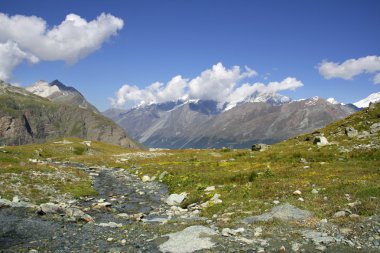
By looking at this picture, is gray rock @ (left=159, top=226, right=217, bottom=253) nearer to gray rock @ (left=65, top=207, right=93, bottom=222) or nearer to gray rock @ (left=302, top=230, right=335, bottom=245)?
gray rock @ (left=302, top=230, right=335, bottom=245)

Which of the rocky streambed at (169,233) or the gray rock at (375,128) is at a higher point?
the gray rock at (375,128)

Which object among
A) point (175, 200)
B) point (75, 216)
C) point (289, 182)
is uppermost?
point (289, 182)

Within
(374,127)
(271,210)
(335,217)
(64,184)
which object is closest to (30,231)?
(271,210)

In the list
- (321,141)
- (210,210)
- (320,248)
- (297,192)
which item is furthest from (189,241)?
(321,141)

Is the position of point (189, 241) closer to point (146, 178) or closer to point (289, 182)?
point (289, 182)

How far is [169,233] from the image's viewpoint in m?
20.6

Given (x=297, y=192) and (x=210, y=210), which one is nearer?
(x=297, y=192)

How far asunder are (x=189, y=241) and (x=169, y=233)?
2.55 m

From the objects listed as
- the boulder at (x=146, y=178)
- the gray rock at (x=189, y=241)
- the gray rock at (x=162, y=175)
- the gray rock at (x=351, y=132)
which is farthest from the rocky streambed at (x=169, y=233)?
the gray rock at (x=351, y=132)

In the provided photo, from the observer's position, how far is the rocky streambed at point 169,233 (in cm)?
1758

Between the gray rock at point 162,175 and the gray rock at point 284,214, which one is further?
the gray rock at point 162,175

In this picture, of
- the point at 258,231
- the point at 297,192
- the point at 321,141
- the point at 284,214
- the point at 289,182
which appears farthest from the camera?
the point at 321,141

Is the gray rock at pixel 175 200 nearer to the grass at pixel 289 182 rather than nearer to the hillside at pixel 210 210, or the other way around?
the hillside at pixel 210 210

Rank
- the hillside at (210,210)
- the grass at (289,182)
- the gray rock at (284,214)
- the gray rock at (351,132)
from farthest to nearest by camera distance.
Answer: the gray rock at (351,132) < the grass at (289,182) < the gray rock at (284,214) < the hillside at (210,210)
